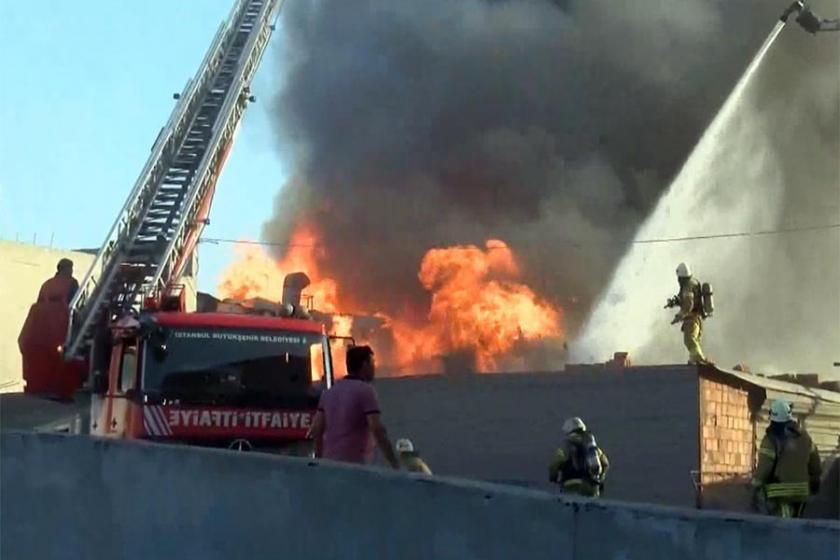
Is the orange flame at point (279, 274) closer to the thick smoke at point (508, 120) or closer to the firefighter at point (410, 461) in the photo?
the thick smoke at point (508, 120)

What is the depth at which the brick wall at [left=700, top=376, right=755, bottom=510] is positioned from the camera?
49.1 ft

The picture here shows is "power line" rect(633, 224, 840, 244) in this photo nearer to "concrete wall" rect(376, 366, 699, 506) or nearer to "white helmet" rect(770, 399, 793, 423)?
"concrete wall" rect(376, 366, 699, 506)

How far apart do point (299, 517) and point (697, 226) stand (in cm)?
2840

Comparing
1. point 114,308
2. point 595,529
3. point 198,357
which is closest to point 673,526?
point 595,529

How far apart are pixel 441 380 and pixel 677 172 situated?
1730 cm

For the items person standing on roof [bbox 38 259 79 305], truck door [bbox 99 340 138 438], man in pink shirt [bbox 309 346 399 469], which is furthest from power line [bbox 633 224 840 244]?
man in pink shirt [bbox 309 346 399 469]

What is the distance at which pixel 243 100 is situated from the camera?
783 inches

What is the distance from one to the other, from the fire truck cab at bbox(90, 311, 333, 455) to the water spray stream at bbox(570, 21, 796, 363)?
1770 cm

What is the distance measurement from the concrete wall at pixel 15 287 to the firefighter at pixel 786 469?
76.9 feet

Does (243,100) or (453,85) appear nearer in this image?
(243,100)

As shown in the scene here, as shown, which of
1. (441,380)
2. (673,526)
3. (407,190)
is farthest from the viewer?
(407,190)

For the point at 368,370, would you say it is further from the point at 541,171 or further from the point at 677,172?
the point at 677,172

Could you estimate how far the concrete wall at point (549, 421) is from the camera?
50.3 feet

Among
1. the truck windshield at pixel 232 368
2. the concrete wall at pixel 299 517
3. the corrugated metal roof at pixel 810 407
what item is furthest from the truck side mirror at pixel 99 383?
the corrugated metal roof at pixel 810 407
